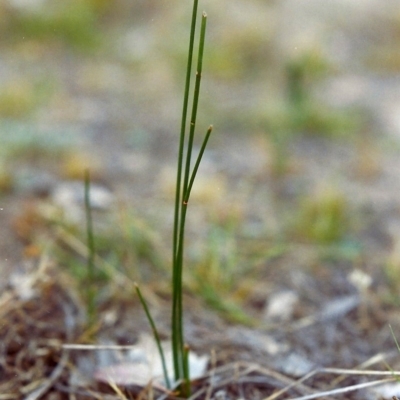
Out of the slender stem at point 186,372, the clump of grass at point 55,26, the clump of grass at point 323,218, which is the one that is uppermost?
the clump of grass at point 55,26

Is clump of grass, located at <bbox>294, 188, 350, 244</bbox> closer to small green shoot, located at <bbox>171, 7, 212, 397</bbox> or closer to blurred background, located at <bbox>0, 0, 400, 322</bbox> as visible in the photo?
blurred background, located at <bbox>0, 0, 400, 322</bbox>

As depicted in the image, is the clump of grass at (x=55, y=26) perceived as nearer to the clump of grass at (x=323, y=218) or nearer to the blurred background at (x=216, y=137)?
the blurred background at (x=216, y=137)

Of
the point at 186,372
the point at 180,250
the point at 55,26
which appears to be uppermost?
the point at 55,26

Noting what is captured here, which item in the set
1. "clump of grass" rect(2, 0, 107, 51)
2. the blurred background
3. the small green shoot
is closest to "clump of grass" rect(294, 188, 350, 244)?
the blurred background

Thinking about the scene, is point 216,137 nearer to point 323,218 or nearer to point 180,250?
point 323,218

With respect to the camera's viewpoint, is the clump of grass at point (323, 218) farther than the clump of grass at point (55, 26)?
No

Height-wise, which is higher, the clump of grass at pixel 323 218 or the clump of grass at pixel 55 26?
the clump of grass at pixel 55 26

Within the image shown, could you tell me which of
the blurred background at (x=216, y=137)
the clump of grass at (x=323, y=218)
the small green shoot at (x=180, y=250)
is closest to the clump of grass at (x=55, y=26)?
the blurred background at (x=216, y=137)

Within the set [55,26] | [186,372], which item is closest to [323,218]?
[186,372]
